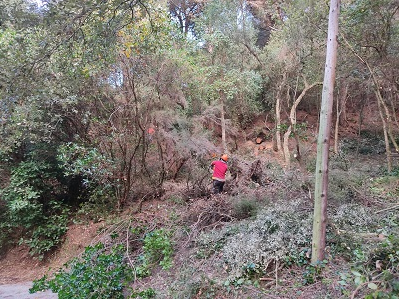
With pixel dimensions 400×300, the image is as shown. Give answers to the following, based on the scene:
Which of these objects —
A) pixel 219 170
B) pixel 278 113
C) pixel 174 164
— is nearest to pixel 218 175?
pixel 219 170

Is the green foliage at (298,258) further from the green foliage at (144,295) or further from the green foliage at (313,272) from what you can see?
the green foliage at (144,295)

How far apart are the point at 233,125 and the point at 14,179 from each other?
10.5 m

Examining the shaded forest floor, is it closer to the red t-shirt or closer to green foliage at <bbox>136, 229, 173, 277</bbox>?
green foliage at <bbox>136, 229, 173, 277</bbox>


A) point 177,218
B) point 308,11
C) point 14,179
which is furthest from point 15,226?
point 308,11

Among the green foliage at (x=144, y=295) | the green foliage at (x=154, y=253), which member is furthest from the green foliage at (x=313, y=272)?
the green foliage at (x=154, y=253)

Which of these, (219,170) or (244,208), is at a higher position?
(219,170)

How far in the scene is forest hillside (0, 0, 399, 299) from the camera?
14.1ft

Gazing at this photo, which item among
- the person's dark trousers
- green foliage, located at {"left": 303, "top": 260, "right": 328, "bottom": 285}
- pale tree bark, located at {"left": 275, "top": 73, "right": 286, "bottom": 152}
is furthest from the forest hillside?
pale tree bark, located at {"left": 275, "top": 73, "right": 286, "bottom": 152}

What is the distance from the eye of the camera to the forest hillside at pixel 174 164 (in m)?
4.30

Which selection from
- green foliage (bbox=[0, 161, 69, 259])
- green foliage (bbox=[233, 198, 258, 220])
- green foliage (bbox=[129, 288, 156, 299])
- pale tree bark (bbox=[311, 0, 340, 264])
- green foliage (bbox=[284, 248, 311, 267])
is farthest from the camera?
green foliage (bbox=[0, 161, 69, 259])

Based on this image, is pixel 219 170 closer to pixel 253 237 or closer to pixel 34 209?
pixel 253 237

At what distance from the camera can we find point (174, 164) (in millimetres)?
10375

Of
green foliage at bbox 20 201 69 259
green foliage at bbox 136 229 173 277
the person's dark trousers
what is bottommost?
green foliage at bbox 20 201 69 259

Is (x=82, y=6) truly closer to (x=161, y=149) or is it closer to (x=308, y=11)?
(x=161, y=149)
